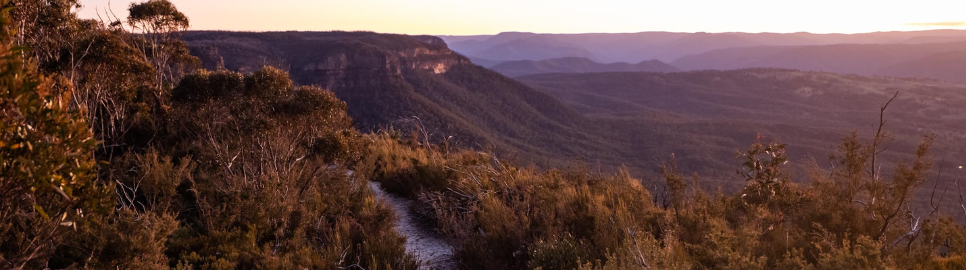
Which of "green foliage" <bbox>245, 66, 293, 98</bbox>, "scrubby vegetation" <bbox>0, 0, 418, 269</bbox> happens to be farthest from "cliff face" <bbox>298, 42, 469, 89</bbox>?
"green foliage" <bbox>245, 66, 293, 98</bbox>

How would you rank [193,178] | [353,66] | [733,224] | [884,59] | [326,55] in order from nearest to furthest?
1. [733,224]
2. [193,178]
3. [326,55]
4. [353,66]
5. [884,59]

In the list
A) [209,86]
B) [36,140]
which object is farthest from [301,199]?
[36,140]

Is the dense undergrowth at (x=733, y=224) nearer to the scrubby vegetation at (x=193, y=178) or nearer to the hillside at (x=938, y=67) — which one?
the scrubby vegetation at (x=193, y=178)

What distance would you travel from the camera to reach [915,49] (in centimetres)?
14762

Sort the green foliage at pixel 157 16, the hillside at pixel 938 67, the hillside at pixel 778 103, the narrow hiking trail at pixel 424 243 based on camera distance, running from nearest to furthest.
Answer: the narrow hiking trail at pixel 424 243
the green foliage at pixel 157 16
the hillside at pixel 778 103
the hillside at pixel 938 67

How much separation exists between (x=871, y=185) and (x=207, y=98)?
7.26m

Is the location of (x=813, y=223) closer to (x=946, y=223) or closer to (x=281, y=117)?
(x=946, y=223)

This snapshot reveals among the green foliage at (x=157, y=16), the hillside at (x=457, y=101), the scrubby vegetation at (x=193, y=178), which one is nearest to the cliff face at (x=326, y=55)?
the hillside at (x=457, y=101)

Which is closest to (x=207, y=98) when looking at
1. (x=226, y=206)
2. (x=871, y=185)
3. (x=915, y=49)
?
(x=226, y=206)

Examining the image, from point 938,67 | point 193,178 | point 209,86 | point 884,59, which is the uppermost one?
point 209,86

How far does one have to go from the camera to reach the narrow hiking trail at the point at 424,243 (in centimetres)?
531

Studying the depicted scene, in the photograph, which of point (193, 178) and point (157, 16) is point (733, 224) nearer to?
point (193, 178)

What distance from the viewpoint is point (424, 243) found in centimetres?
600

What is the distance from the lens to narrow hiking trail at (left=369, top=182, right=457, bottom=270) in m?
5.31
